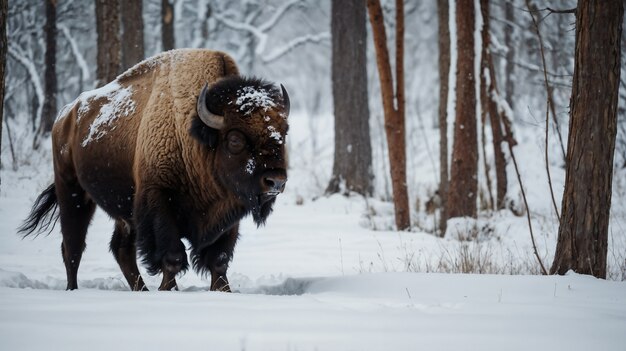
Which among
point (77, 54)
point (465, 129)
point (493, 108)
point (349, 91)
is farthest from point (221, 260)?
point (77, 54)

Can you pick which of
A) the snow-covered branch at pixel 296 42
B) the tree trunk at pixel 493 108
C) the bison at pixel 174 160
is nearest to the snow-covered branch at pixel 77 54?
the snow-covered branch at pixel 296 42

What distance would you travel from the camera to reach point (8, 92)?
22.0 meters

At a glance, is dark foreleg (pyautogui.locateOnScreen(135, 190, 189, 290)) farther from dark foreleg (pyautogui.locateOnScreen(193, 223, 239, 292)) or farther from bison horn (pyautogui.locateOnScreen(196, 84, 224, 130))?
bison horn (pyautogui.locateOnScreen(196, 84, 224, 130))

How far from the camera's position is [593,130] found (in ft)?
13.3

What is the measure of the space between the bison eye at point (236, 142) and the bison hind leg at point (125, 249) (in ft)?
5.22

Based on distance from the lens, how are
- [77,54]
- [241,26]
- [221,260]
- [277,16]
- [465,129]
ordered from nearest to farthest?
[221,260] → [465,129] → [77,54] → [241,26] → [277,16]

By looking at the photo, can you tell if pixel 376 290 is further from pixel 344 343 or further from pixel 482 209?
pixel 482 209

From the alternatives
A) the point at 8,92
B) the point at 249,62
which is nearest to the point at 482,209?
the point at 8,92

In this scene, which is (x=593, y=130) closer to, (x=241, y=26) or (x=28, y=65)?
(x=28, y=65)

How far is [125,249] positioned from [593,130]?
4068 mm

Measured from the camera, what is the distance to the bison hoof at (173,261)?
4473 mm

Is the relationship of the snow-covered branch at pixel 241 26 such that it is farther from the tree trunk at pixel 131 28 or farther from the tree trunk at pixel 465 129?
the tree trunk at pixel 465 129

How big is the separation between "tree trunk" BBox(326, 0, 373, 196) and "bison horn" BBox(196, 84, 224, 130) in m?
6.90

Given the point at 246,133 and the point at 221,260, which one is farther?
the point at 221,260
